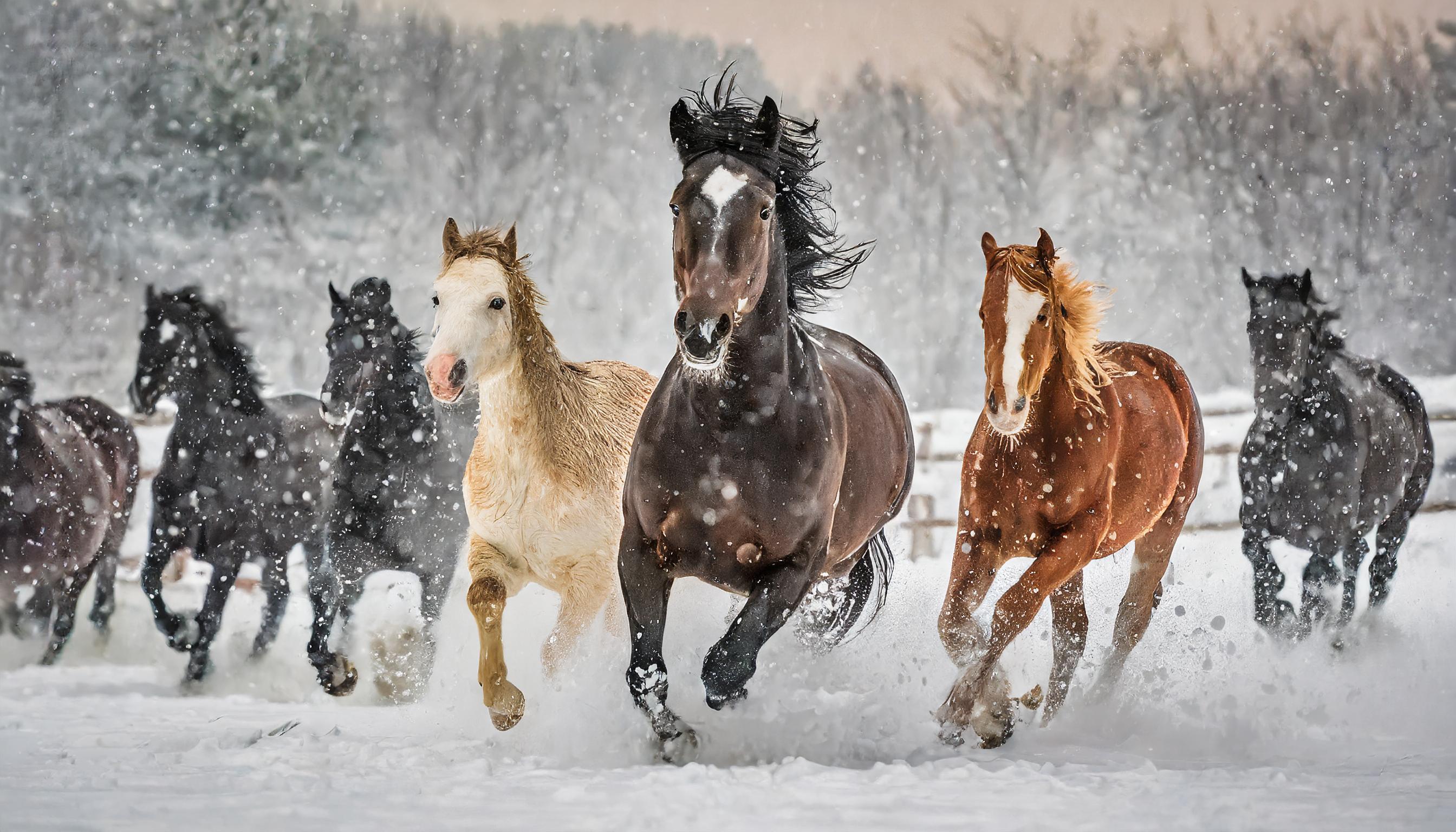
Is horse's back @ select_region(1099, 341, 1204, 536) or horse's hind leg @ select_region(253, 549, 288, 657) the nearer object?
horse's back @ select_region(1099, 341, 1204, 536)

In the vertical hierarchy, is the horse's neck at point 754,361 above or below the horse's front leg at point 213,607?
above

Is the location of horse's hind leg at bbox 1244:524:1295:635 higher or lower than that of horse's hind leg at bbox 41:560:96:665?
higher

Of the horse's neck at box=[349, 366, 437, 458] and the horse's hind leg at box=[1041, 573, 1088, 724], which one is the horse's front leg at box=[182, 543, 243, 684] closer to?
the horse's neck at box=[349, 366, 437, 458]

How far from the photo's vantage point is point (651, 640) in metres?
4.24

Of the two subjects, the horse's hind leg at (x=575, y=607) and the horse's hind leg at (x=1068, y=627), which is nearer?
the horse's hind leg at (x=575, y=607)

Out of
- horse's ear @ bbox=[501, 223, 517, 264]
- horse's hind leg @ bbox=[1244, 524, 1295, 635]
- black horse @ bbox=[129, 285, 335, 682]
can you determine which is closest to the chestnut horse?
horse's ear @ bbox=[501, 223, 517, 264]

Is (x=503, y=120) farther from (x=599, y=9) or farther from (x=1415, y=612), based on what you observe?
(x=1415, y=612)

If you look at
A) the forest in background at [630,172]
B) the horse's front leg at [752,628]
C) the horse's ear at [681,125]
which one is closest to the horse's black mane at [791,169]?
the horse's ear at [681,125]

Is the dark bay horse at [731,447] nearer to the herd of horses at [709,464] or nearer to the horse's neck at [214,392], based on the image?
the herd of horses at [709,464]

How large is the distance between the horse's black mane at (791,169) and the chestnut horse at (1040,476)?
0.70 metres

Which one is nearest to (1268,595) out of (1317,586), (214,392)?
(1317,586)

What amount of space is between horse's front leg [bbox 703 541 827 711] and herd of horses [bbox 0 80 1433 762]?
0.4 inches

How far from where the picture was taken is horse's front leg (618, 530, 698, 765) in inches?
165

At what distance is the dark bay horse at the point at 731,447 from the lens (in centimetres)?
408
